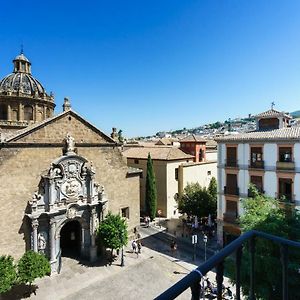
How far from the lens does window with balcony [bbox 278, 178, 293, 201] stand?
18797 mm

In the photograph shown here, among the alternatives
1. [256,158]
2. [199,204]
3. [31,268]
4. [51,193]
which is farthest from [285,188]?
[31,268]

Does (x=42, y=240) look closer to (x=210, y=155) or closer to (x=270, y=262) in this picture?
(x=270, y=262)

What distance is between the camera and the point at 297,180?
18.4 metres

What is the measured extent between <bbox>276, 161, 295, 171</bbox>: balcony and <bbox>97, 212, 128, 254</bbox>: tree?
1155 cm

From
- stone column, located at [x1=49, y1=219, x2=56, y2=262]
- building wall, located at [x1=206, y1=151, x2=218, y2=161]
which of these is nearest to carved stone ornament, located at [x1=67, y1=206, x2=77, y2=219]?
stone column, located at [x1=49, y1=219, x2=56, y2=262]

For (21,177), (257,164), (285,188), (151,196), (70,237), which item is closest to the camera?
(21,177)

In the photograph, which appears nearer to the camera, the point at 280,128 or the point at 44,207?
the point at 44,207

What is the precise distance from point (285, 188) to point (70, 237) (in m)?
16.2

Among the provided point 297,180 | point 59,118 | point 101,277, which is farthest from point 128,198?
point 297,180

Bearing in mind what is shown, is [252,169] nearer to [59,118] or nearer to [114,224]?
[114,224]

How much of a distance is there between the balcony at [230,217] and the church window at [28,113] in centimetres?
2044

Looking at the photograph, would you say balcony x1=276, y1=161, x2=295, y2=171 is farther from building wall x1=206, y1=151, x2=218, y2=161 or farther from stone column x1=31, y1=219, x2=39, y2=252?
building wall x1=206, y1=151, x2=218, y2=161

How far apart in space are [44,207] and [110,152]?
653 centimetres

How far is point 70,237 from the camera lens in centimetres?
2159
